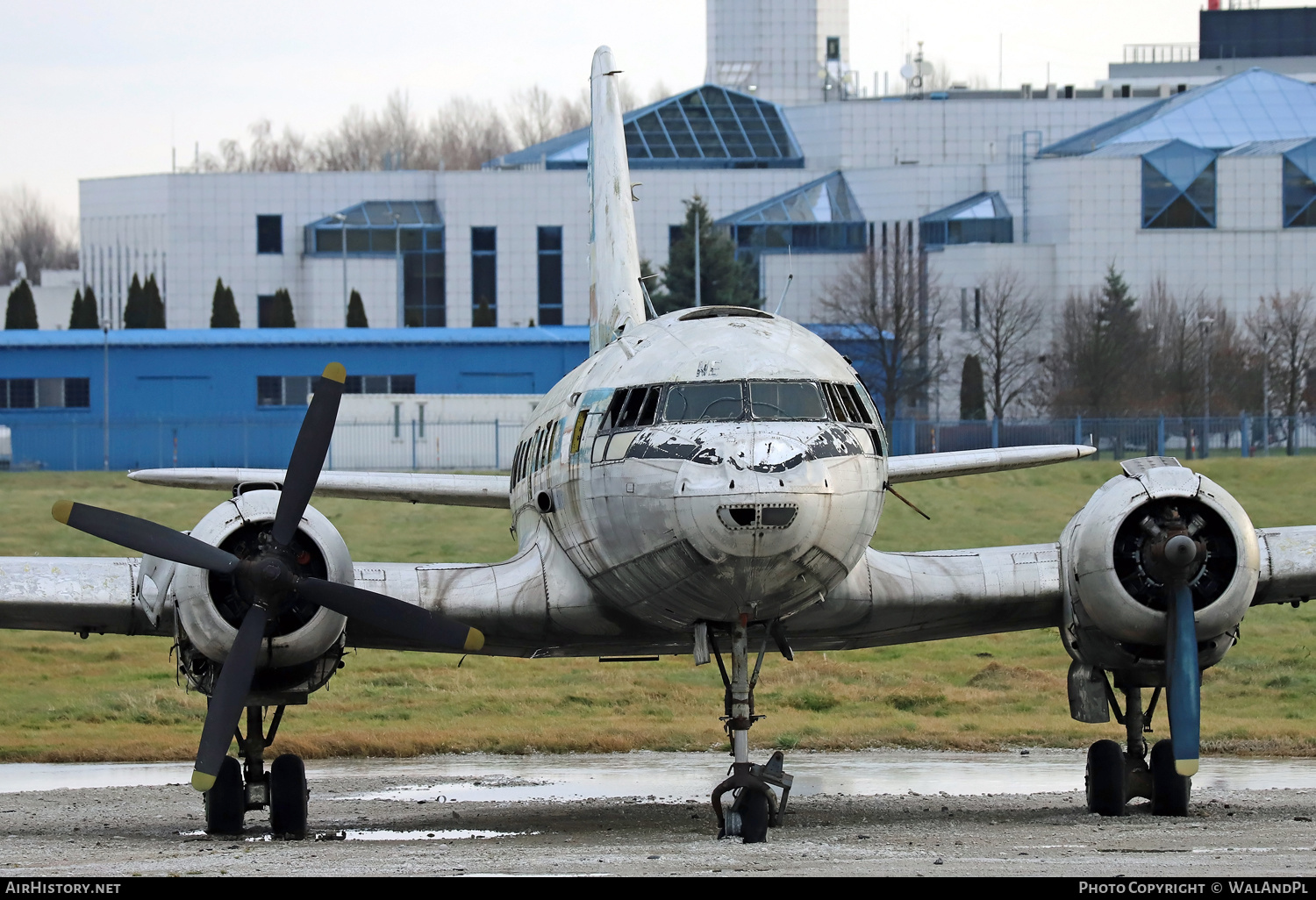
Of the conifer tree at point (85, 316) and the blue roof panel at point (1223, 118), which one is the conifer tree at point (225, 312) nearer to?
the conifer tree at point (85, 316)

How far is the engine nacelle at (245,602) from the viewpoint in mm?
16500

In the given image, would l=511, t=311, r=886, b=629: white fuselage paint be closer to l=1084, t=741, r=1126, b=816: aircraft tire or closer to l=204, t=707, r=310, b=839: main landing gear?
l=204, t=707, r=310, b=839: main landing gear

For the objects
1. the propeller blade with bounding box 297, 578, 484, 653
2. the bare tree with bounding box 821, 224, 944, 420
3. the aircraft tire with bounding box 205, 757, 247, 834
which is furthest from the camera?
the bare tree with bounding box 821, 224, 944, 420

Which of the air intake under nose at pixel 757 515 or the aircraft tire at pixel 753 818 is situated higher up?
the air intake under nose at pixel 757 515

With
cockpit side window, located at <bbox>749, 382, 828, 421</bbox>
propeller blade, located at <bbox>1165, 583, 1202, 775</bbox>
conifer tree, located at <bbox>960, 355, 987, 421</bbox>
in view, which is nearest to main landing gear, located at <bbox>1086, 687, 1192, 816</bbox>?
propeller blade, located at <bbox>1165, 583, 1202, 775</bbox>

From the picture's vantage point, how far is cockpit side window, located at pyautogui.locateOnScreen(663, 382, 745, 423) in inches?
591

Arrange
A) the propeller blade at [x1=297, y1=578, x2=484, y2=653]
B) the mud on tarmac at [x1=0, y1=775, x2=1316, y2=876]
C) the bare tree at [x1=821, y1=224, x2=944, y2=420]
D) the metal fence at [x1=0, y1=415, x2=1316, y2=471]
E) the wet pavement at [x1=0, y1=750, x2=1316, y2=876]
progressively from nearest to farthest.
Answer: the mud on tarmac at [x1=0, y1=775, x2=1316, y2=876], the wet pavement at [x1=0, y1=750, x2=1316, y2=876], the propeller blade at [x1=297, y1=578, x2=484, y2=653], the metal fence at [x1=0, y1=415, x2=1316, y2=471], the bare tree at [x1=821, y1=224, x2=944, y2=420]

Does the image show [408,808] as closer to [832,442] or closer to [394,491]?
[394,491]

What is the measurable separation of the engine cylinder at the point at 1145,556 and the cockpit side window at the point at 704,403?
4.26 metres

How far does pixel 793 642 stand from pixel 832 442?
434cm

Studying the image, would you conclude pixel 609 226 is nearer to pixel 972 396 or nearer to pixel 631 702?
pixel 631 702

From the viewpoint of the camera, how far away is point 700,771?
23688 mm

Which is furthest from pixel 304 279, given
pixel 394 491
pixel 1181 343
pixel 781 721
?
pixel 394 491

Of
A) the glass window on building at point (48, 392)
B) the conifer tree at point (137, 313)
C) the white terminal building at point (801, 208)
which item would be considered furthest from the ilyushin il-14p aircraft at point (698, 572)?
the white terminal building at point (801, 208)
